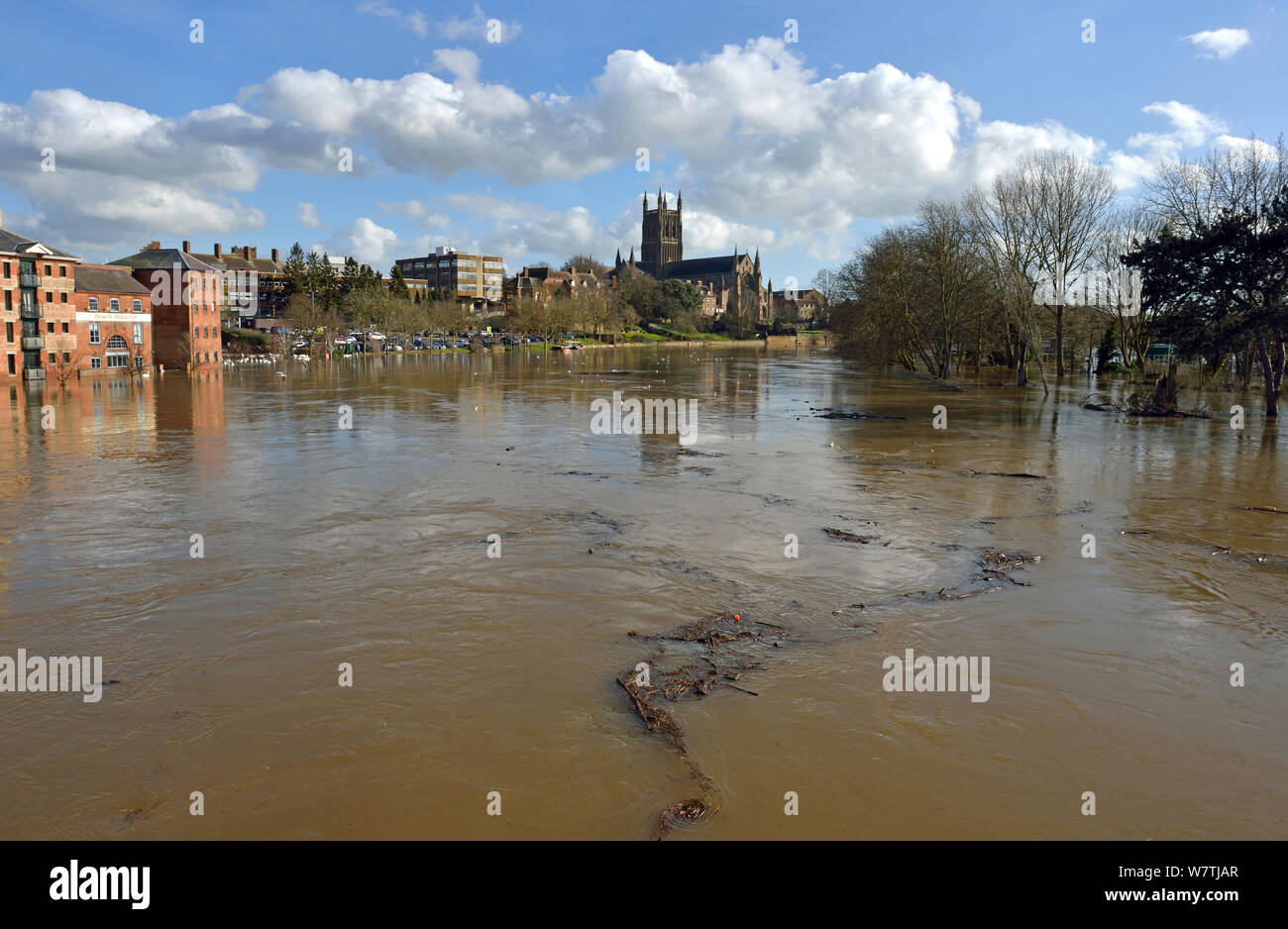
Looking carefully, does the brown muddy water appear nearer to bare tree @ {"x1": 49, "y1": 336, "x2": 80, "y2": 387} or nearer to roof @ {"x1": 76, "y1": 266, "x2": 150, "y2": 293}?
bare tree @ {"x1": 49, "y1": 336, "x2": 80, "y2": 387}

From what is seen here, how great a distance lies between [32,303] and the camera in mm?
53969

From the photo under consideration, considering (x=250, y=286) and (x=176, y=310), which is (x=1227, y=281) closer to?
(x=176, y=310)

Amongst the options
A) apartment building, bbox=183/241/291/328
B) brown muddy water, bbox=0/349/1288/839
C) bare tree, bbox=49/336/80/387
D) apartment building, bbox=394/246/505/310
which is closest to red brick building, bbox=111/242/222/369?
bare tree, bbox=49/336/80/387

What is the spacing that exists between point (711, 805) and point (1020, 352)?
58.8 meters

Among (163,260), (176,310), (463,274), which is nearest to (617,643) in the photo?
(176,310)

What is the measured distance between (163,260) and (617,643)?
2983 inches

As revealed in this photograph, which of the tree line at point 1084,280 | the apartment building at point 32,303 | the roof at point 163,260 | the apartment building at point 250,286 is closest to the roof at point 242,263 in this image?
the apartment building at point 250,286

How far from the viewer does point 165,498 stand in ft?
58.5

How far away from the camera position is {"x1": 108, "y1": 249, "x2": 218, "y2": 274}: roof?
229ft

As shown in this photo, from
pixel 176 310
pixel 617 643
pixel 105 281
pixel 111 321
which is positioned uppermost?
pixel 105 281

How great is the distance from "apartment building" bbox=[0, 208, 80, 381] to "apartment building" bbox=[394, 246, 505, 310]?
113 metres

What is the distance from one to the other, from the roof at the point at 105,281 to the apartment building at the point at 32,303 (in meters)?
2.92

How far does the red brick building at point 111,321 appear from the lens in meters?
59.0

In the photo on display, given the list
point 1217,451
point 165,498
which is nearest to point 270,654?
point 165,498
